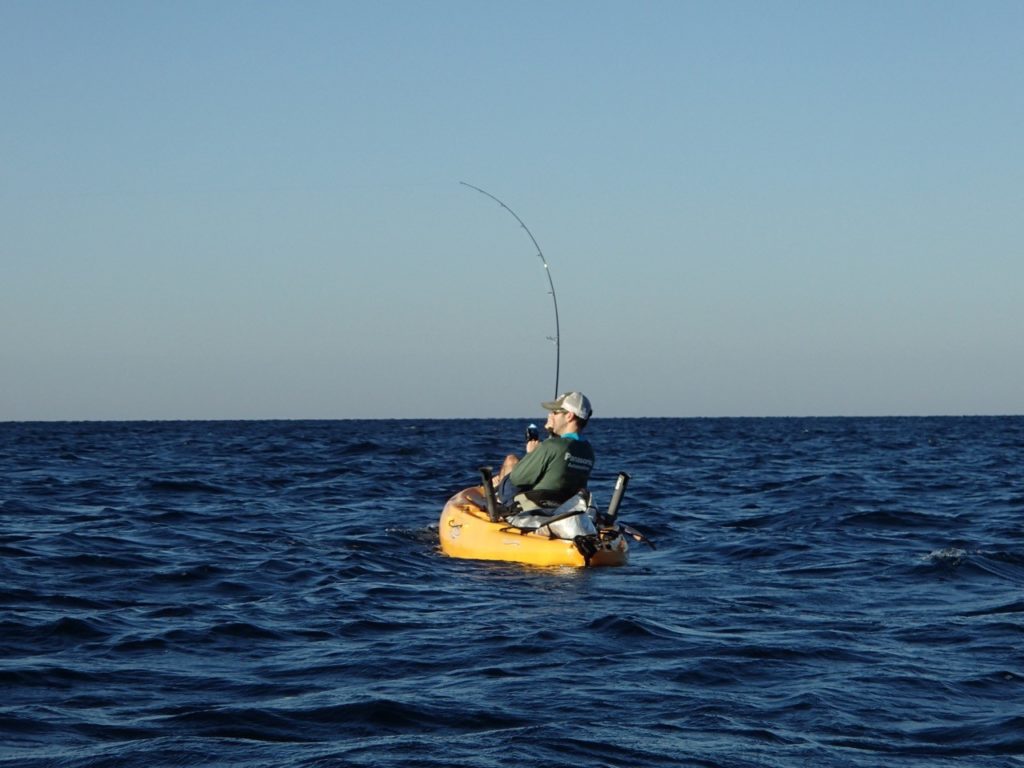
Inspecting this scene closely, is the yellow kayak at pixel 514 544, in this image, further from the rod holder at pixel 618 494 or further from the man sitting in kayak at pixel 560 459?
the man sitting in kayak at pixel 560 459

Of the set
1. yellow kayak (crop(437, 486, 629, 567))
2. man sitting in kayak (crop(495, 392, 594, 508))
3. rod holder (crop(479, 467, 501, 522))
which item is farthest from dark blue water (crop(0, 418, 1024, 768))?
man sitting in kayak (crop(495, 392, 594, 508))

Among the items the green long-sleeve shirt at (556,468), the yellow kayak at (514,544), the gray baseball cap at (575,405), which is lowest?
the yellow kayak at (514,544)

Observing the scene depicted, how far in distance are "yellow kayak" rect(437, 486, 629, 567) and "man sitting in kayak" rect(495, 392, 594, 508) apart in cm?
47

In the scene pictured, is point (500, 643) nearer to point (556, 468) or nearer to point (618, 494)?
point (556, 468)

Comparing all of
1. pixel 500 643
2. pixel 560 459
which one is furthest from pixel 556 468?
pixel 500 643

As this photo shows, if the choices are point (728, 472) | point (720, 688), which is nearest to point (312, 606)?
point (720, 688)

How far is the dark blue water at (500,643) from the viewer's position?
248 inches

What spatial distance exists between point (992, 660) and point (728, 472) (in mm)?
24046

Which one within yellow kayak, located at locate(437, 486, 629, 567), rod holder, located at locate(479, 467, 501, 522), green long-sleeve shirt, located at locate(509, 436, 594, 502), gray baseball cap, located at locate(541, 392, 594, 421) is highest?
gray baseball cap, located at locate(541, 392, 594, 421)

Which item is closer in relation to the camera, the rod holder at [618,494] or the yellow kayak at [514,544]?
the yellow kayak at [514,544]

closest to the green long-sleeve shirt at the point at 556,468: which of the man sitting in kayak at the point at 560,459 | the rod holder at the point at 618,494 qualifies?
the man sitting in kayak at the point at 560,459

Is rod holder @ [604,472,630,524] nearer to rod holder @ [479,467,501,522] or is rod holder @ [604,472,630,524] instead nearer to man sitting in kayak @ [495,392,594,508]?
man sitting in kayak @ [495,392,594,508]

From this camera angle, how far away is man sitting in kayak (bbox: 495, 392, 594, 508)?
13172 millimetres

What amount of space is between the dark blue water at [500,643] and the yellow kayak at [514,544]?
271 mm
